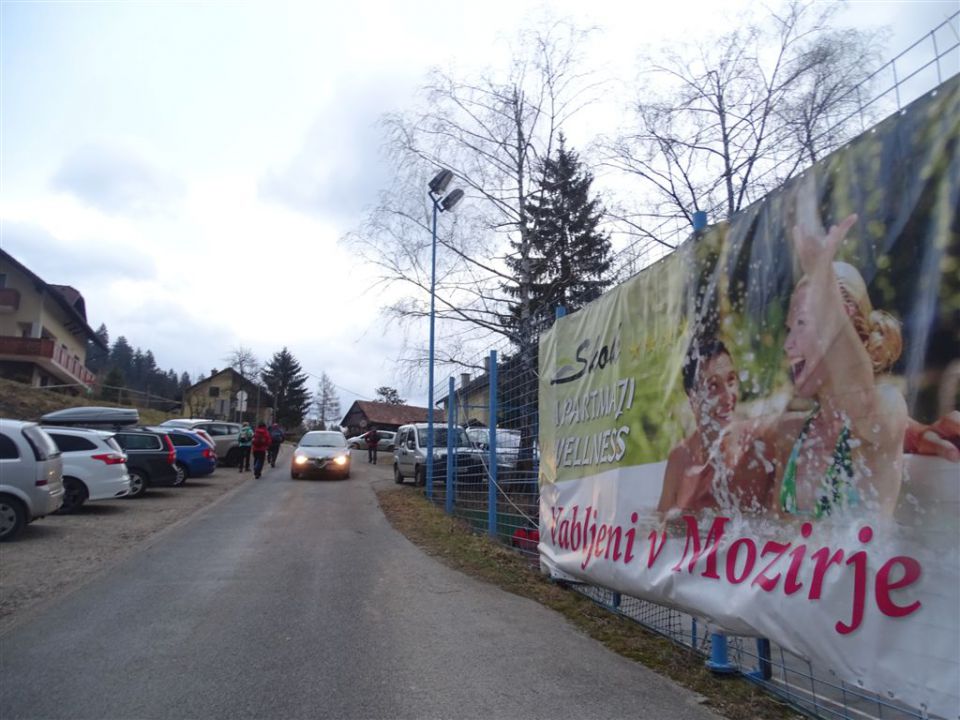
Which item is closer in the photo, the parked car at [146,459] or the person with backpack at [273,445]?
the parked car at [146,459]

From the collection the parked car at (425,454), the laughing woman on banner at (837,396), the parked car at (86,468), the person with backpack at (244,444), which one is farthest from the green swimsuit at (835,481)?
the person with backpack at (244,444)

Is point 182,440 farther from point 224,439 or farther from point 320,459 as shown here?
point 224,439

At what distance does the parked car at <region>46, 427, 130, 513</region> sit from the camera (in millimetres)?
14039

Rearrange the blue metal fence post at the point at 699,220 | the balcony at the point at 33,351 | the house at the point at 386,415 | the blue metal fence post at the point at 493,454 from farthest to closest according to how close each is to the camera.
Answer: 1. the house at the point at 386,415
2. the balcony at the point at 33,351
3. the blue metal fence post at the point at 493,454
4. the blue metal fence post at the point at 699,220

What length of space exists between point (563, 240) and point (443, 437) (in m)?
9.82

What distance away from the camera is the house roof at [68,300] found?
138ft

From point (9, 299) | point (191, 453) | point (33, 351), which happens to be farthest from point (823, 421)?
point (9, 299)

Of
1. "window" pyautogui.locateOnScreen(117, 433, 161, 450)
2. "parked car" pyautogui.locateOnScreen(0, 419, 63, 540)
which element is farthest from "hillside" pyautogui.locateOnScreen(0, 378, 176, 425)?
"parked car" pyautogui.locateOnScreen(0, 419, 63, 540)

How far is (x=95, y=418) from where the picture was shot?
69.2 ft

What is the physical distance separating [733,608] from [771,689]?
34.4 inches

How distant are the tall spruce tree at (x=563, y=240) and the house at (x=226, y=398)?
42544 millimetres

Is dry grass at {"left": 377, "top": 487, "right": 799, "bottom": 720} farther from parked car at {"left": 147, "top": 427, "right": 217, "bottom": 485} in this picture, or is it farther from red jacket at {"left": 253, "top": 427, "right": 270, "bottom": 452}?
red jacket at {"left": 253, "top": 427, "right": 270, "bottom": 452}

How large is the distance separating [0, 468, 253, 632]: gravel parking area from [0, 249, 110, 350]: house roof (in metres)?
31.0

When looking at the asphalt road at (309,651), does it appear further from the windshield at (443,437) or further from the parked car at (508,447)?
the windshield at (443,437)
